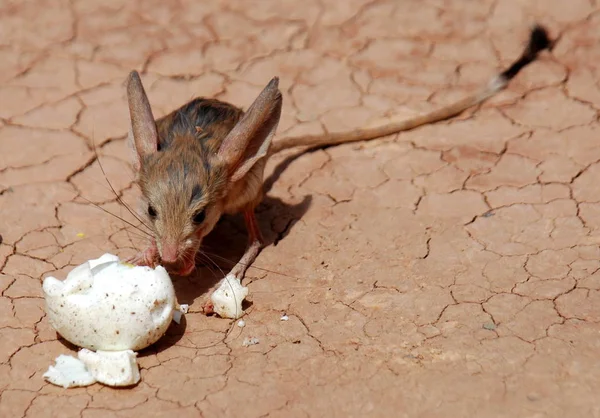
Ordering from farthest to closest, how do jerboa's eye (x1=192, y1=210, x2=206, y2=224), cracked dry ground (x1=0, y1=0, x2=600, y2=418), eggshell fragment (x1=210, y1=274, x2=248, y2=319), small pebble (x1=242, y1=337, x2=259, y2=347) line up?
jerboa's eye (x1=192, y1=210, x2=206, y2=224) < eggshell fragment (x1=210, y1=274, x2=248, y2=319) < small pebble (x1=242, y1=337, x2=259, y2=347) < cracked dry ground (x1=0, y1=0, x2=600, y2=418)

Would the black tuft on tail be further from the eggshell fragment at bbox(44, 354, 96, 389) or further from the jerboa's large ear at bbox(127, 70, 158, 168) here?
the eggshell fragment at bbox(44, 354, 96, 389)

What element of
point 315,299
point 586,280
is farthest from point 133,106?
point 586,280

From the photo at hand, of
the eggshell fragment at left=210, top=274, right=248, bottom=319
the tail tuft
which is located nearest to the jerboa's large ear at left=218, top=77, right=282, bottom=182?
the eggshell fragment at left=210, top=274, right=248, bottom=319

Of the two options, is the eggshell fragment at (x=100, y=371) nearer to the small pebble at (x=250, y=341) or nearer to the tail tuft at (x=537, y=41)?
the small pebble at (x=250, y=341)

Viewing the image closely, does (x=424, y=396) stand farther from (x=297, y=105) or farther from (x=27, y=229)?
(x=297, y=105)

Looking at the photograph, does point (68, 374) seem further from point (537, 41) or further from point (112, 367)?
point (537, 41)

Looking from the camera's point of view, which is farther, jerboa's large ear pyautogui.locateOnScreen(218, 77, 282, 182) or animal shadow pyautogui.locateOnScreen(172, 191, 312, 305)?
animal shadow pyautogui.locateOnScreen(172, 191, 312, 305)
